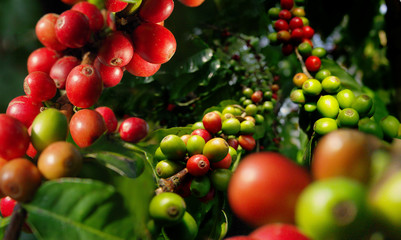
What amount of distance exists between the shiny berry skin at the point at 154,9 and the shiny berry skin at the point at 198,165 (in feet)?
1.80

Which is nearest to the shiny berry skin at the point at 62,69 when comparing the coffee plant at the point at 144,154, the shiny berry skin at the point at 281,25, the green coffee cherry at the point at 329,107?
the coffee plant at the point at 144,154

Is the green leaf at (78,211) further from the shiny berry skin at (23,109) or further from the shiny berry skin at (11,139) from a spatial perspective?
the shiny berry skin at (23,109)

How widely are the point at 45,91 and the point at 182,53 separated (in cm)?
137

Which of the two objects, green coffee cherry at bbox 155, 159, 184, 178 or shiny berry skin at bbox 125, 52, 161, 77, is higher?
shiny berry skin at bbox 125, 52, 161, 77

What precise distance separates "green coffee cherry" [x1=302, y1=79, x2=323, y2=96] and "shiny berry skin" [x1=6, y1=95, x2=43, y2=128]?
1.46 meters

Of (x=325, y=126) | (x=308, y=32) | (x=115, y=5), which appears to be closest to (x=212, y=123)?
(x=325, y=126)

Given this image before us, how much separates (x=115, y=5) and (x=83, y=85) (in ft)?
1.05

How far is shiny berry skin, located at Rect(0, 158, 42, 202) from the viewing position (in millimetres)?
615

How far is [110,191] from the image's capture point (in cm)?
60

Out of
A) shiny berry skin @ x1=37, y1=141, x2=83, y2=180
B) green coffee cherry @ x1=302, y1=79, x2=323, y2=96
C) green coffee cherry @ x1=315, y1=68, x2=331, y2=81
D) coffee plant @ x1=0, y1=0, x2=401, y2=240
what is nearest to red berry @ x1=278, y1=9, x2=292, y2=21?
coffee plant @ x1=0, y1=0, x2=401, y2=240

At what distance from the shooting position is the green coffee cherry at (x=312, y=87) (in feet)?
5.57

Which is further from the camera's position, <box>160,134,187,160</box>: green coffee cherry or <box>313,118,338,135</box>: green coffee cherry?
<box>313,118,338,135</box>: green coffee cherry

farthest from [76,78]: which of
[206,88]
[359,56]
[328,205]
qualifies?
[359,56]

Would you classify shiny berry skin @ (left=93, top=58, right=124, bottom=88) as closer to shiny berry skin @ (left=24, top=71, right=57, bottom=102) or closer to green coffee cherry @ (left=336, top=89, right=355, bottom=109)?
shiny berry skin @ (left=24, top=71, right=57, bottom=102)
